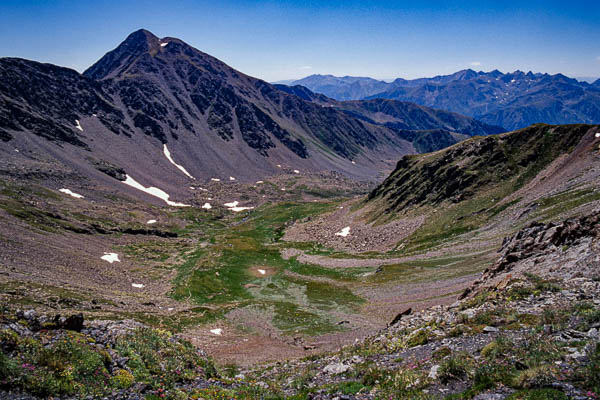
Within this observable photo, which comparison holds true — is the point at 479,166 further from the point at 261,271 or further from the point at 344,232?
the point at 261,271

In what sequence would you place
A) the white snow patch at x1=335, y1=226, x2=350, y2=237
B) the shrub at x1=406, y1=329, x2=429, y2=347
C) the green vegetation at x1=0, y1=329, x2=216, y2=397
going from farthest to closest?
the white snow patch at x1=335, y1=226, x2=350, y2=237 → the shrub at x1=406, y1=329, x2=429, y2=347 → the green vegetation at x1=0, y1=329, x2=216, y2=397

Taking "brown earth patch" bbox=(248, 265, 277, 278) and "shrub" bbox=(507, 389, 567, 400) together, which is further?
"brown earth patch" bbox=(248, 265, 277, 278)

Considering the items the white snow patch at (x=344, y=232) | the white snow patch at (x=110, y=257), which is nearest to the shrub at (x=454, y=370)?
the white snow patch at (x=110, y=257)

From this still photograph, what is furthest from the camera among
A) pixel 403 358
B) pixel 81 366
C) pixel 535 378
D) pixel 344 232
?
pixel 344 232

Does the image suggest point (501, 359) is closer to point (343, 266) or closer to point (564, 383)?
point (564, 383)

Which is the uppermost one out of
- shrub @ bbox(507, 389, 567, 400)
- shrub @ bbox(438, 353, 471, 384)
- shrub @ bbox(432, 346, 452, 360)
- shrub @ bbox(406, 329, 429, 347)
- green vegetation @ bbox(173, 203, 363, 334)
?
shrub @ bbox(507, 389, 567, 400)

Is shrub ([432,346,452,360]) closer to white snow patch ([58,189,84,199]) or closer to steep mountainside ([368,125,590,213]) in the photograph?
steep mountainside ([368,125,590,213])

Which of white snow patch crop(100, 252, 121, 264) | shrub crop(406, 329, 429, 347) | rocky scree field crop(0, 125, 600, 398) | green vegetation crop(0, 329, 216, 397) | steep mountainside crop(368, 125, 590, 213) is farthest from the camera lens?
steep mountainside crop(368, 125, 590, 213)

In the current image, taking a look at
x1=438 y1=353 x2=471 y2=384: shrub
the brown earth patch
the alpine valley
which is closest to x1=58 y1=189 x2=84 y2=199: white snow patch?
the alpine valley

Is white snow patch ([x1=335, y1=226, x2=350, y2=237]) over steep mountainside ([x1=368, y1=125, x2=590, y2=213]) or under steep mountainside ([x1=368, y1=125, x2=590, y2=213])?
under

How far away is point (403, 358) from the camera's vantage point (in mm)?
19828

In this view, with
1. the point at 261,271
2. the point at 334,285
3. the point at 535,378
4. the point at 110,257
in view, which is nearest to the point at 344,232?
the point at 261,271

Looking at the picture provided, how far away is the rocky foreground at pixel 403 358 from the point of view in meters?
13.4

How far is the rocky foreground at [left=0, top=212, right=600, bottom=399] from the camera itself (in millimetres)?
13391
